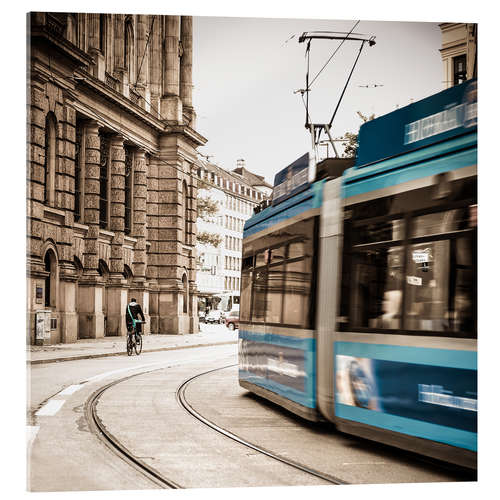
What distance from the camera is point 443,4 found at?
9.09 meters

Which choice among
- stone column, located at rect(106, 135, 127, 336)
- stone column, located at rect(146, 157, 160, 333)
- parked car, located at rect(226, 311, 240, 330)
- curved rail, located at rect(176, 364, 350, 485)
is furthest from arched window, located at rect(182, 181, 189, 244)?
curved rail, located at rect(176, 364, 350, 485)

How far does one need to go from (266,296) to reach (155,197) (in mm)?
27346

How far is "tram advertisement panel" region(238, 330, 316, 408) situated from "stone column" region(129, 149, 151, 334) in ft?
76.6

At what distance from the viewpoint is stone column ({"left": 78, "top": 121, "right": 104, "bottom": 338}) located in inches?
1192

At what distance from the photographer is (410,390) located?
23.7 feet

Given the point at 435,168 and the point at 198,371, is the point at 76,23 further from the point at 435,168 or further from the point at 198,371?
the point at 435,168

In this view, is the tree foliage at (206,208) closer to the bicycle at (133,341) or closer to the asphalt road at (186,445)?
the bicycle at (133,341)

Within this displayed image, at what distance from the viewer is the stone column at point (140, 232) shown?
117 feet

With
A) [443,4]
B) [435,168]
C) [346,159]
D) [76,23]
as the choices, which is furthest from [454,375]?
[76,23]

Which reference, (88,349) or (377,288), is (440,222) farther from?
(88,349)

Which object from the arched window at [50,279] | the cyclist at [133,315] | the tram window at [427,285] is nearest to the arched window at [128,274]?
the arched window at [50,279]

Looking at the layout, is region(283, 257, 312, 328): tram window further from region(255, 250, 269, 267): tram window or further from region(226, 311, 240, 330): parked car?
region(226, 311, 240, 330): parked car

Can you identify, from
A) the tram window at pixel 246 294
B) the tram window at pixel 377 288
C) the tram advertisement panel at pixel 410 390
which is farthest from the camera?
the tram window at pixel 246 294

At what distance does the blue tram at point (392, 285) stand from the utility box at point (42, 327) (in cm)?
1493
